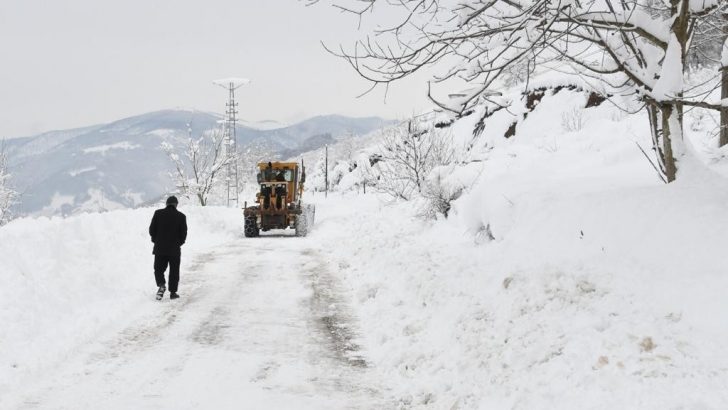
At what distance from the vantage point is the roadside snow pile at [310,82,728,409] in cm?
373

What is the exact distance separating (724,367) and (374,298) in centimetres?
599

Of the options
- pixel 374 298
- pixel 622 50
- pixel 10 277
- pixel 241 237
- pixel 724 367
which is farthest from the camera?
pixel 241 237

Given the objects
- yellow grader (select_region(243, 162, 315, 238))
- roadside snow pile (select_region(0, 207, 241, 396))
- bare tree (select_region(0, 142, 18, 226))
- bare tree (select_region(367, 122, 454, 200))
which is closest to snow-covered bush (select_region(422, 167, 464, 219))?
bare tree (select_region(367, 122, 454, 200))

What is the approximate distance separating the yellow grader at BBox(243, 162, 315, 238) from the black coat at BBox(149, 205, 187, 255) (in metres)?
11.3

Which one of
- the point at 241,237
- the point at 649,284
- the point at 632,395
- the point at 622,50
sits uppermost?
the point at 622,50

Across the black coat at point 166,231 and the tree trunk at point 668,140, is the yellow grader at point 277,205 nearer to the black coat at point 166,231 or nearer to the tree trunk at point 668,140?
the black coat at point 166,231

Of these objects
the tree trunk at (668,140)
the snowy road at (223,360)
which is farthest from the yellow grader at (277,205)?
the tree trunk at (668,140)

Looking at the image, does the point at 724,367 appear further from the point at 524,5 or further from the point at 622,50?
the point at 622,50

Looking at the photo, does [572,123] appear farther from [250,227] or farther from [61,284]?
[61,284]

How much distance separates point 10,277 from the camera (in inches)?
294

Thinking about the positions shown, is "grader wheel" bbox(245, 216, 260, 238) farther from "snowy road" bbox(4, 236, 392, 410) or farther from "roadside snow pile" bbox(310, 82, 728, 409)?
"roadside snow pile" bbox(310, 82, 728, 409)

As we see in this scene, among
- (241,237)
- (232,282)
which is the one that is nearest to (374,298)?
(232,282)

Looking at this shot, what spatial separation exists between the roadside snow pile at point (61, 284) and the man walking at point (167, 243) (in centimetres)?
42

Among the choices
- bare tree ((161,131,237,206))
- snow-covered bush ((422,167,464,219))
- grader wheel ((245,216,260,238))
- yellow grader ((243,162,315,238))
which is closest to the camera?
snow-covered bush ((422,167,464,219))
